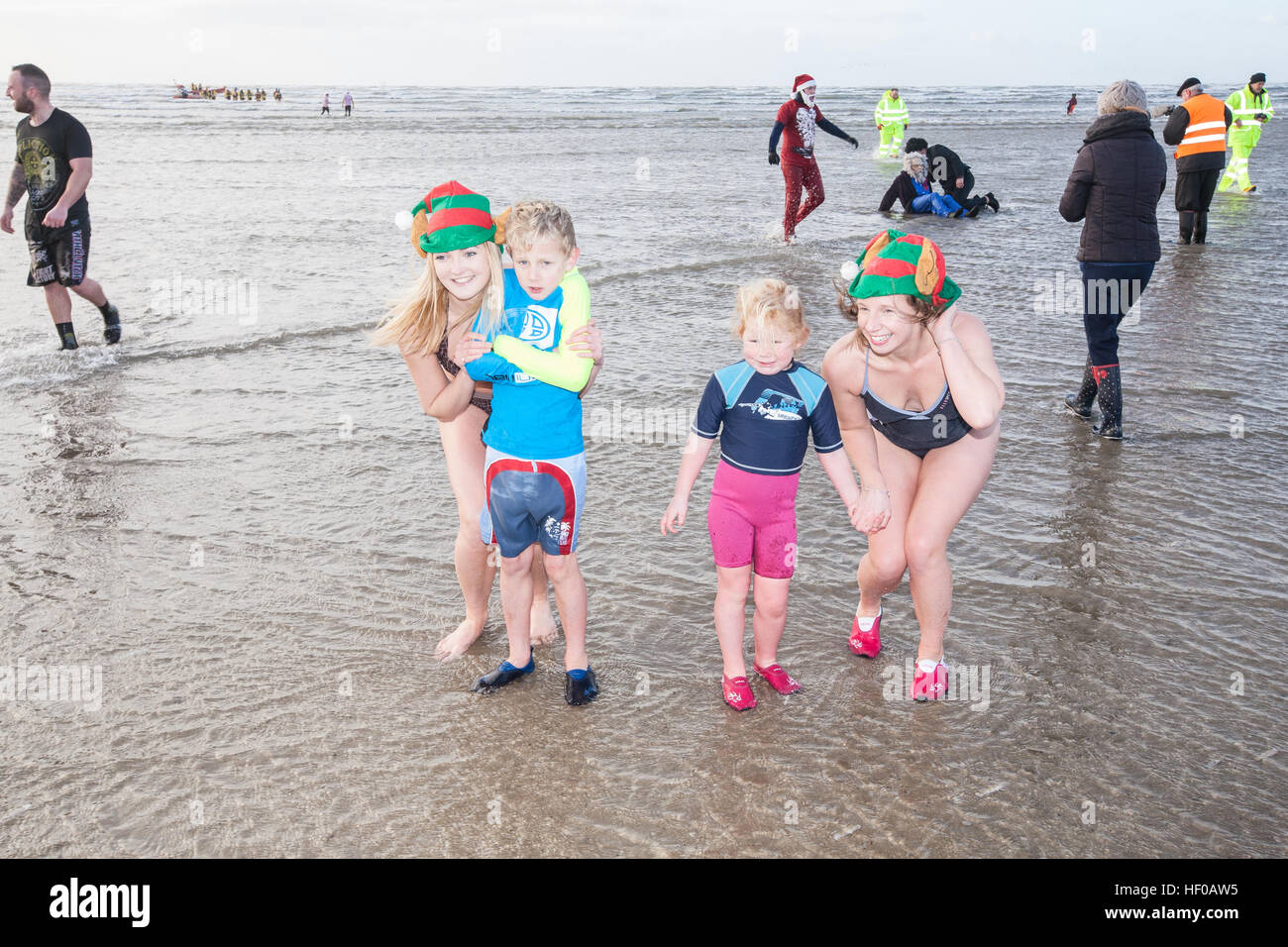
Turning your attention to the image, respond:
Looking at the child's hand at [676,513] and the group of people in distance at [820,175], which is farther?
the group of people in distance at [820,175]

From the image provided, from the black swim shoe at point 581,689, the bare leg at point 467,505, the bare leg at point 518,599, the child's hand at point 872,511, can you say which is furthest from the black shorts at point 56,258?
the child's hand at point 872,511

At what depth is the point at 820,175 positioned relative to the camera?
14.9 m

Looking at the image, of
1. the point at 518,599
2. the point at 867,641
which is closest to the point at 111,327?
the point at 518,599

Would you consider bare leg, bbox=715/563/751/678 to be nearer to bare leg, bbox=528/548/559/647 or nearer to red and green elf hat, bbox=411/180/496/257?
bare leg, bbox=528/548/559/647

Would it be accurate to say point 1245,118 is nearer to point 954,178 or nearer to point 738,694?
point 954,178

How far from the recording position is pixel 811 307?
30.0ft

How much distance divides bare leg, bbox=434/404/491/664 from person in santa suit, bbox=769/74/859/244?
8.97 metres

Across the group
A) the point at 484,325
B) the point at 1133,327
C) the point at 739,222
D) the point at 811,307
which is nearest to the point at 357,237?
the point at 739,222

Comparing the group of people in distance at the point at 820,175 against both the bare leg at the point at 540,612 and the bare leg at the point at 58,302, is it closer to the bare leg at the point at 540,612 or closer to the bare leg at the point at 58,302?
the bare leg at the point at 58,302

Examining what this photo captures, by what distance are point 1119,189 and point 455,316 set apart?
4254 mm

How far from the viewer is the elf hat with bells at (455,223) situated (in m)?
3.25

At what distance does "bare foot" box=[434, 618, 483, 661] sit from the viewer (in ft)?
12.3
